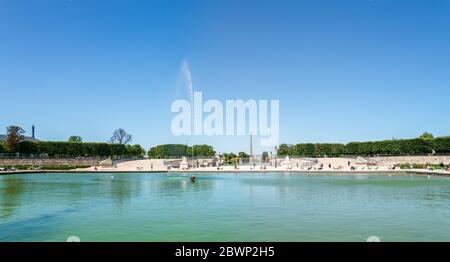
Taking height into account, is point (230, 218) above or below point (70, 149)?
below

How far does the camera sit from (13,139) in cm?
5862

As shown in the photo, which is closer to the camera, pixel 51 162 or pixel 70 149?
pixel 51 162

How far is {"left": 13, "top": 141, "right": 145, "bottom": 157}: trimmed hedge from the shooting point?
201ft

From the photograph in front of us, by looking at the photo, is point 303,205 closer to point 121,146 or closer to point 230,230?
point 230,230

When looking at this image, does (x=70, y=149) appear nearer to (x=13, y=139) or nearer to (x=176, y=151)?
(x=13, y=139)

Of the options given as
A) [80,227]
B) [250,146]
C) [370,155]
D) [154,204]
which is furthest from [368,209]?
[370,155]

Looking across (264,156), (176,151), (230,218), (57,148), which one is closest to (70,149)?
(57,148)

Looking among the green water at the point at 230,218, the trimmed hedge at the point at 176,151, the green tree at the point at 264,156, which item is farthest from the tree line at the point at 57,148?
the green water at the point at 230,218

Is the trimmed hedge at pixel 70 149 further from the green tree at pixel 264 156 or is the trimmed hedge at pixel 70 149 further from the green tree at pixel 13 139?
the green tree at pixel 264 156

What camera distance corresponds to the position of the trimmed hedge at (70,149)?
201ft

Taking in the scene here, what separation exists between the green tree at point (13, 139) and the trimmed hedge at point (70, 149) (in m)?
0.75

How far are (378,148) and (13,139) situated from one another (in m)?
58.5

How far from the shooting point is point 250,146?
2464 inches
